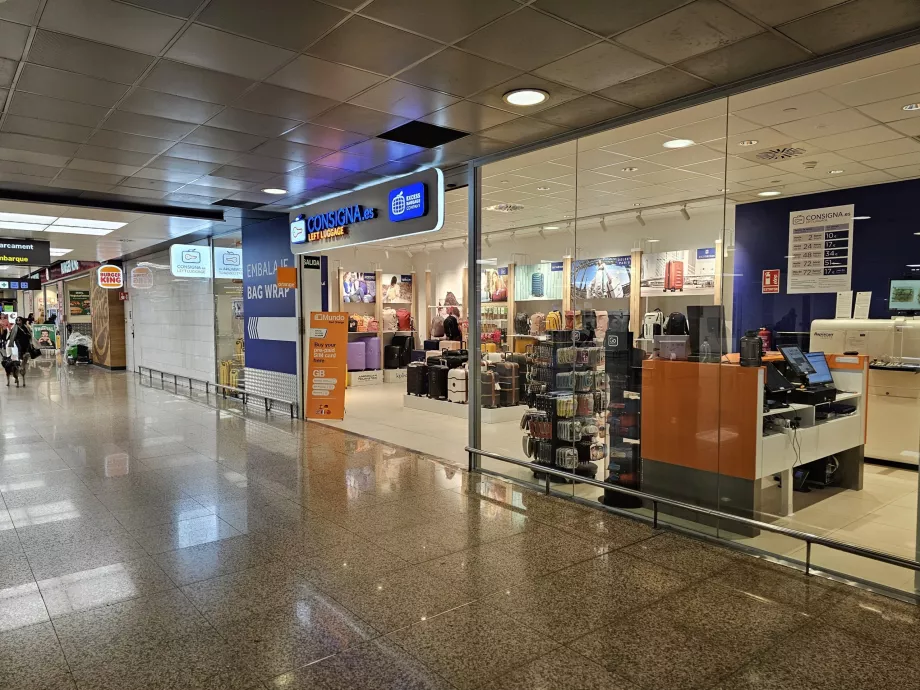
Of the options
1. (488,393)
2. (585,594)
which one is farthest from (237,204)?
(585,594)

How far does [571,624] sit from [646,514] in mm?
1848

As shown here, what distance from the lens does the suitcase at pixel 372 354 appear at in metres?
13.9

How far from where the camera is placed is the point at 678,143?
15.9 ft

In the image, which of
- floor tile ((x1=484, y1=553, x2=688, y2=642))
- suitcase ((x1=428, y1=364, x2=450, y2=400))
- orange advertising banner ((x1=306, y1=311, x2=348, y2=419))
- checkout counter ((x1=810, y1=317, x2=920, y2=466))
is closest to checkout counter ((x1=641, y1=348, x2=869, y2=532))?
checkout counter ((x1=810, y1=317, x2=920, y2=466))

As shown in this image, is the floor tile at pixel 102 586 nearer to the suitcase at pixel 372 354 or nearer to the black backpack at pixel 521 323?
the black backpack at pixel 521 323

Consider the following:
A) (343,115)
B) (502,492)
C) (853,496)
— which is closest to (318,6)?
(343,115)

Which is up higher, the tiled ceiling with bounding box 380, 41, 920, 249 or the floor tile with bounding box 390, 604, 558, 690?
the tiled ceiling with bounding box 380, 41, 920, 249

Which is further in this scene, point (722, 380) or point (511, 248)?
point (511, 248)

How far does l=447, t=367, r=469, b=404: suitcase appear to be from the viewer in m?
9.69

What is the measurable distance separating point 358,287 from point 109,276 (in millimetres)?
6250

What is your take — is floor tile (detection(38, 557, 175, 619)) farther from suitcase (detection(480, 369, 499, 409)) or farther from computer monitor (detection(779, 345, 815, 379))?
computer monitor (detection(779, 345, 815, 379))

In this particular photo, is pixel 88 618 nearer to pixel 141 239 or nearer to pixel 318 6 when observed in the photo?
pixel 318 6

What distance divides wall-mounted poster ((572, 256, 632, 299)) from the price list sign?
127 cm

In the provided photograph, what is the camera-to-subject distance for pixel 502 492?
5230mm
